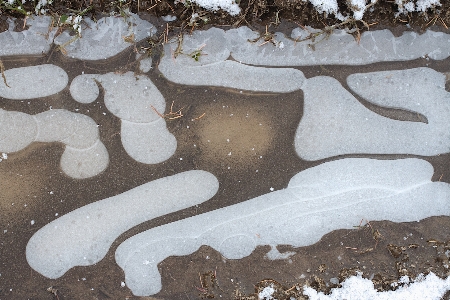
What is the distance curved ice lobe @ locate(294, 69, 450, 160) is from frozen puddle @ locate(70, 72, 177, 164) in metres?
1.04

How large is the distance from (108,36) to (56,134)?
2.68 ft

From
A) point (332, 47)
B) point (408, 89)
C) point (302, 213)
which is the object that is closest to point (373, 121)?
point (408, 89)

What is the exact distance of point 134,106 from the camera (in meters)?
2.50

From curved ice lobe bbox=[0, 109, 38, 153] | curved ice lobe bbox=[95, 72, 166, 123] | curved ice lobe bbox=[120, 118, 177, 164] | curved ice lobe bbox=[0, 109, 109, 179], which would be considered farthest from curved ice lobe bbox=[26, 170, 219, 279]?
curved ice lobe bbox=[0, 109, 38, 153]

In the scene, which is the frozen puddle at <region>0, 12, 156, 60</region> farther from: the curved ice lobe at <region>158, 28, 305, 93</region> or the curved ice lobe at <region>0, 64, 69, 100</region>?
the curved ice lobe at <region>158, 28, 305, 93</region>

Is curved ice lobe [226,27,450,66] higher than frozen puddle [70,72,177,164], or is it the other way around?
curved ice lobe [226,27,450,66]

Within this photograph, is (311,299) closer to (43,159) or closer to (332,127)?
(332,127)

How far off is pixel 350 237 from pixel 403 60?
4.55ft

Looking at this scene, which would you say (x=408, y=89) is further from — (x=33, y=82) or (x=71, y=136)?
(x=33, y=82)

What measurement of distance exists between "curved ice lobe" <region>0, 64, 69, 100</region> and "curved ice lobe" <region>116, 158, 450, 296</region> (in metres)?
1.26

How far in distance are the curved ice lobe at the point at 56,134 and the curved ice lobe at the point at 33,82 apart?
0.46 feet

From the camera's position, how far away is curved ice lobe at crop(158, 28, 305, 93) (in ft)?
8.20

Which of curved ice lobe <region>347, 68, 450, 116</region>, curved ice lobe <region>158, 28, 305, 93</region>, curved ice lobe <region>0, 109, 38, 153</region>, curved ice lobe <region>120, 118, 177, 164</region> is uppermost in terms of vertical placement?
curved ice lobe <region>347, 68, 450, 116</region>

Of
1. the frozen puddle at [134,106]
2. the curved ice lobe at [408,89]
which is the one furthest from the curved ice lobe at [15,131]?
the curved ice lobe at [408,89]
